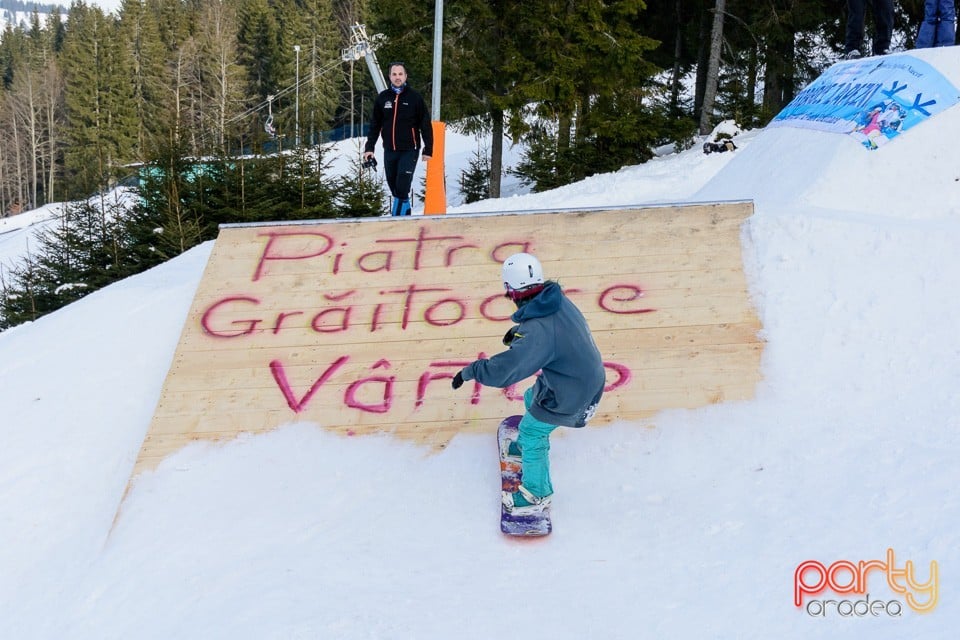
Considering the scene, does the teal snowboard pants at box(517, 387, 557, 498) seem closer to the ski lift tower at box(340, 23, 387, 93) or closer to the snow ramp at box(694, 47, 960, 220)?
the snow ramp at box(694, 47, 960, 220)

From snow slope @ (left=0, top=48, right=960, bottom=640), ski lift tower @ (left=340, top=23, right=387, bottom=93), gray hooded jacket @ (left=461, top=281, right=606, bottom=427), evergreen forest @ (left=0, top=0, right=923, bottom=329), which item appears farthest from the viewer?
ski lift tower @ (left=340, top=23, right=387, bottom=93)

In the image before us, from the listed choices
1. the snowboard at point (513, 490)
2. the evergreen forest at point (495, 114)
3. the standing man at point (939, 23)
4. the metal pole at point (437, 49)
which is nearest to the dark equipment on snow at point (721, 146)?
the evergreen forest at point (495, 114)

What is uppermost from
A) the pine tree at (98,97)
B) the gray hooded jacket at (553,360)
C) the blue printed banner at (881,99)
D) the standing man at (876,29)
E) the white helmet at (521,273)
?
the standing man at (876,29)

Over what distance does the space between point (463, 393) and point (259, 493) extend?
158 centimetres

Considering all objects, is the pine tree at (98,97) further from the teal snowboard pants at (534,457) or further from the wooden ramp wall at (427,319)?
the teal snowboard pants at (534,457)

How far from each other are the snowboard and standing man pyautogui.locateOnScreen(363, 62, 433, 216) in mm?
4712

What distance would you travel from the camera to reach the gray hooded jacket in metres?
4.05

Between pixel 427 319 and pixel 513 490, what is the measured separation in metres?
2.04

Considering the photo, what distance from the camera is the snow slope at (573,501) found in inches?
155

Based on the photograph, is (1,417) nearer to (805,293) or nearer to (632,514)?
(632,514)

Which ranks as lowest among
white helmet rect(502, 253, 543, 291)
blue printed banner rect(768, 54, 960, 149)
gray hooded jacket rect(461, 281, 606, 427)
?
gray hooded jacket rect(461, 281, 606, 427)

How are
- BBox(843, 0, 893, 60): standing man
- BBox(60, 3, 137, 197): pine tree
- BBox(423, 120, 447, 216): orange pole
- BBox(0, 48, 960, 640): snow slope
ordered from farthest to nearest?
BBox(60, 3, 137, 197): pine tree
BBox(423, 120, 447, 216): orange pole
BBox(843, 0, 893, 60): standing man
BBox(0, 48, 960, 640): snow slope

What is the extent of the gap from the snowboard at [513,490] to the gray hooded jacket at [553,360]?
57 cm

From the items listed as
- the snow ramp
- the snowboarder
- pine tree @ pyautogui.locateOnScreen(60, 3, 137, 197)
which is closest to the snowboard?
the snowboarder
